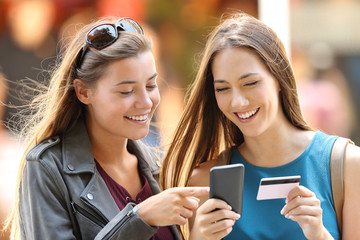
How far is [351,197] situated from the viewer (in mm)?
2361

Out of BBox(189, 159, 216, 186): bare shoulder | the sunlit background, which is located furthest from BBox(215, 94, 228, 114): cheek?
the sunlit background

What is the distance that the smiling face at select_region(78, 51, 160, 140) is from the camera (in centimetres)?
243

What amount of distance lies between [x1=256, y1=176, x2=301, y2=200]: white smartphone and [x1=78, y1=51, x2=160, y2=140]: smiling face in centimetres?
65

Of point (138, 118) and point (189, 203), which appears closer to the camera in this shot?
point (189, 203)

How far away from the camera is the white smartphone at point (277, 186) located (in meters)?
2.16

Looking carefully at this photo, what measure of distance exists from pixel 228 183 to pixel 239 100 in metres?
0.44

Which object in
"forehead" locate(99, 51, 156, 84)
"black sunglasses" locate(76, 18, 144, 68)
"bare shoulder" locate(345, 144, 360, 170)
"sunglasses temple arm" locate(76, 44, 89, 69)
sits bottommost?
"bare shoulder" locate(345, 144, 360, 170)

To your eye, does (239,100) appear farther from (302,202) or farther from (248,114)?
(302,202)

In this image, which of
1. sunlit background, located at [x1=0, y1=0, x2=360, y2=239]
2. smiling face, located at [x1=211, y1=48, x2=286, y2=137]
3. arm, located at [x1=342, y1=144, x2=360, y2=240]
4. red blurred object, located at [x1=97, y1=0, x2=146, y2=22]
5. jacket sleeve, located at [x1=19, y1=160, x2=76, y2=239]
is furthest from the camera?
red blurred object, located at [x1=97, y1=0, x2=146, y2=22]

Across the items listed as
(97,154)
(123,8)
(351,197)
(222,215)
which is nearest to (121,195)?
(97,154)

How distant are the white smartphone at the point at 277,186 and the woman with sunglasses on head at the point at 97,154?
9.9 inches

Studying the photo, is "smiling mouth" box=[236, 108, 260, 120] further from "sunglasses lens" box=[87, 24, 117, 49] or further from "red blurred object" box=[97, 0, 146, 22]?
"red blurred object" box=[97, 0, 146, 22]

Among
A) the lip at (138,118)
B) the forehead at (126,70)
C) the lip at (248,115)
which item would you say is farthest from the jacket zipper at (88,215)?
the lip at (248,115)

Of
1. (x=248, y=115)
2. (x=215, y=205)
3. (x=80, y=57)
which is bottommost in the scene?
(x=215, y=205)
